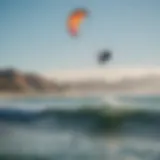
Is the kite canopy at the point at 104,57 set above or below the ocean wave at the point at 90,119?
above

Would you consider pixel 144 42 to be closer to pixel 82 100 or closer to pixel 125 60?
pixel 125 60

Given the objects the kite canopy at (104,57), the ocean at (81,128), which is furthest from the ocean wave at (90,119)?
the kite canopy at (104,57)

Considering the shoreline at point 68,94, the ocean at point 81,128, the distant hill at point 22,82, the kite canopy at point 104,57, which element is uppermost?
the kite canopy at point 104,57

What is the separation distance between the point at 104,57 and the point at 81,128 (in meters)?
0.28

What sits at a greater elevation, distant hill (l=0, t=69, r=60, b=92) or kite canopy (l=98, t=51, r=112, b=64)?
kite canopy (l=98, t=51, r=112, b=64)

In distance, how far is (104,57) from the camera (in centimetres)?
118

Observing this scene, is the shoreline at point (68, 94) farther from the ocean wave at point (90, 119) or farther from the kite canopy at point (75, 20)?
the kite canopy at point (75, 20)

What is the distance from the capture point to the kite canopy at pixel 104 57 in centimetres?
118

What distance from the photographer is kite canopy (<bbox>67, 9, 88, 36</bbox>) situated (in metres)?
1.18

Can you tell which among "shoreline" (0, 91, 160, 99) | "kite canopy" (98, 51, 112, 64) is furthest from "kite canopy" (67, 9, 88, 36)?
"shoreline" (0, 91, 160, 99)

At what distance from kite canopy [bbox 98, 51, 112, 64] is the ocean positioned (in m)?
0.14

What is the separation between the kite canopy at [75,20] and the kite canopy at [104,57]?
0.13m

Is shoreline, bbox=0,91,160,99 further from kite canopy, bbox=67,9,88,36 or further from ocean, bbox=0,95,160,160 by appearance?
kite canopy, bbox=67,9,88,36

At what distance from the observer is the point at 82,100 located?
1185mm
